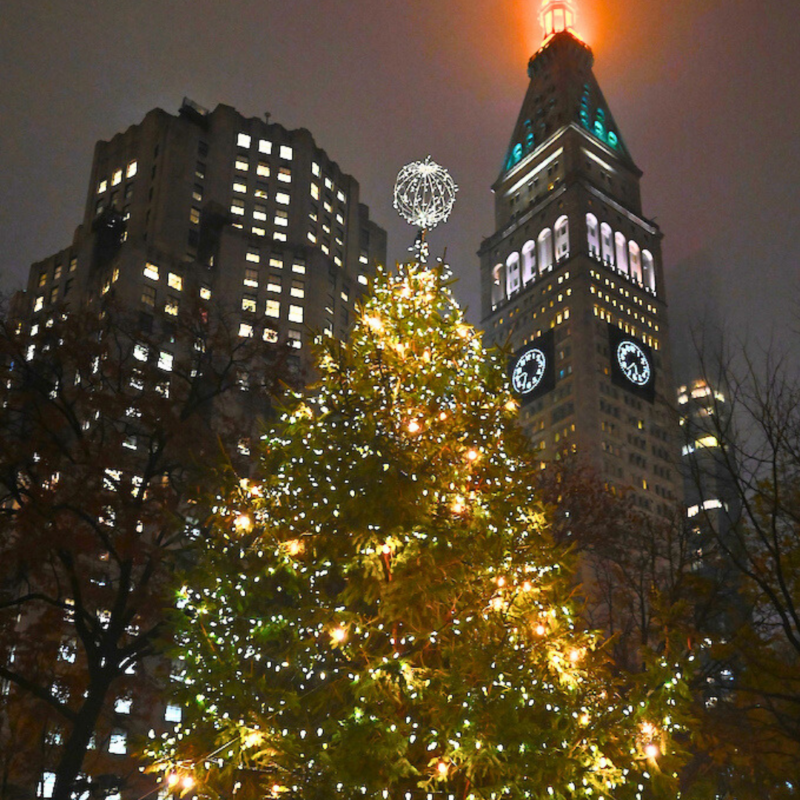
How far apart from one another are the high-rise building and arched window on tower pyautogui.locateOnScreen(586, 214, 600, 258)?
47.2 meters

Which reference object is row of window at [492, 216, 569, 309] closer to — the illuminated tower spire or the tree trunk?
the illuminated tower spire

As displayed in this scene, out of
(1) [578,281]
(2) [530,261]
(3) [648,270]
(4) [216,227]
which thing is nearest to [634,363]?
(1) [578,281]

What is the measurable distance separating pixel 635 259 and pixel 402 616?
127870 mm

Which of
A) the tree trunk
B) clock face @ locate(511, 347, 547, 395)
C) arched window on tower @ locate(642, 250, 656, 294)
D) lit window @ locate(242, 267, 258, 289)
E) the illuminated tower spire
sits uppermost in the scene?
the illuminated tower spire

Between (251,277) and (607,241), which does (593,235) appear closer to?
(607,241)

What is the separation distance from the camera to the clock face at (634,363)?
111750 mm

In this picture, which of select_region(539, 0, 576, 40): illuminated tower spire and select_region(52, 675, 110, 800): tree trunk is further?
select_region(539, 0, 576, 40): illuminated tower spire

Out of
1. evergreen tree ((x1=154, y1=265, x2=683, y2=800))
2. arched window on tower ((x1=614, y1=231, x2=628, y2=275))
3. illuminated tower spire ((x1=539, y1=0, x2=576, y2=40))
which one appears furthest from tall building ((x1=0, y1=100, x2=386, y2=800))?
illuminated tower spire ((x1=539, y1=0, x2=576, y2=40))

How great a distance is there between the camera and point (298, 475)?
510 inches

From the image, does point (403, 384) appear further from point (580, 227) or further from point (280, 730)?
point (580, 227)

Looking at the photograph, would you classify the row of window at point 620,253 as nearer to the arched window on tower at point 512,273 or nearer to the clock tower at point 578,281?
the clock tower at point 578,281

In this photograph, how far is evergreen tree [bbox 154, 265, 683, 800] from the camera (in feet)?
34.3

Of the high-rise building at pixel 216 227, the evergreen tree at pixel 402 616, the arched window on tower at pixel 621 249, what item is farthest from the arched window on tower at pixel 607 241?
the evergreen tree at pixel 402 616

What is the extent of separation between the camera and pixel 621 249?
128875mm
